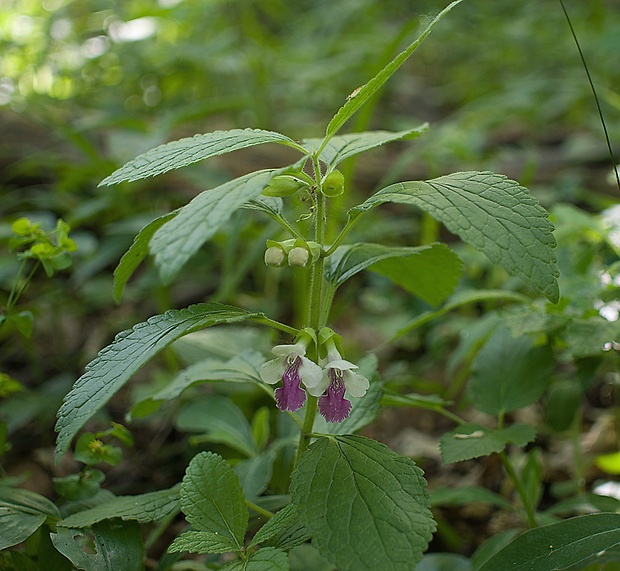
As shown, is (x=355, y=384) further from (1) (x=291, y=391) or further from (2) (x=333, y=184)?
(2) (x=333, y=184)

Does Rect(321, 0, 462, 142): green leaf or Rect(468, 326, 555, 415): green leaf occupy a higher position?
Rect(321, 0, 462, 142): green leaf

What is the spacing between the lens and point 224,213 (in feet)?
2.22

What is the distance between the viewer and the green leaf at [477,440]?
96 cm

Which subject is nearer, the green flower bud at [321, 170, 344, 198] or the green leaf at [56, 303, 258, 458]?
the green leaf at [56, 303, 258, 458]

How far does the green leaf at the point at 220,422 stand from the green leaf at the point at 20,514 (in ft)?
1.31

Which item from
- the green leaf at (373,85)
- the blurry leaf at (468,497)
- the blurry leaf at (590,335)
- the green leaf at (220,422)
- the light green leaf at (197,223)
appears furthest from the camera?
the green leaf at (220,422)

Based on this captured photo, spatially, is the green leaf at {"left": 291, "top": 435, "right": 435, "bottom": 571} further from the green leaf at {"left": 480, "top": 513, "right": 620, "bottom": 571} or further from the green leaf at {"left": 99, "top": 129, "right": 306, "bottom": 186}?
the green leaf at {"left": 99, "top": 129, "right": 306, "bottom": 186}

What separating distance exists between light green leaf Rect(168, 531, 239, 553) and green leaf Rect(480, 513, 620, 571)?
0.40 m

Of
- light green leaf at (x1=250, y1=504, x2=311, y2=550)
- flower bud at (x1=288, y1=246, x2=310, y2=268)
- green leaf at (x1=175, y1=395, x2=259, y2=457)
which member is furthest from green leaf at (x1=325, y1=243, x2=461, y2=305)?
green leaf at (x1=175, y1=395, x2=259, y2=457)

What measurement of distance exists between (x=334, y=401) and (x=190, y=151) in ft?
1.33

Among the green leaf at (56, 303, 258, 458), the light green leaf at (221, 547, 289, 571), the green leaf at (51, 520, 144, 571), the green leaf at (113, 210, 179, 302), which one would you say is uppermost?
the green leaf at (113, 210, 179, 302)

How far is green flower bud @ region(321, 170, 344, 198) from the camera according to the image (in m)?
0.85

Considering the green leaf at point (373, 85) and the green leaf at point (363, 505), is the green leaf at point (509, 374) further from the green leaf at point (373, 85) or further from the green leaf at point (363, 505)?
the green leaf at point (373, 85)

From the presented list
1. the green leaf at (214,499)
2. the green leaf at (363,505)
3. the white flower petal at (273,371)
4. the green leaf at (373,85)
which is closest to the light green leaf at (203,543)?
the green leaf at (214,499)
